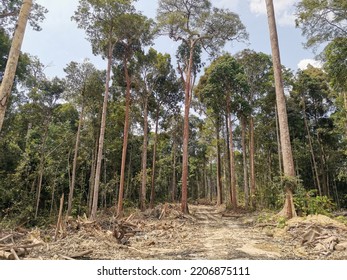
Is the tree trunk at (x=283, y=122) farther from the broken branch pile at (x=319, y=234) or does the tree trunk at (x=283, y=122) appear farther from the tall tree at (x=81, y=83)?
the tall tree at (x=81, y=83)

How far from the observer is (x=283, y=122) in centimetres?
902

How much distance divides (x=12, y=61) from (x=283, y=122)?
330 inches

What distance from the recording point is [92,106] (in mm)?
19625

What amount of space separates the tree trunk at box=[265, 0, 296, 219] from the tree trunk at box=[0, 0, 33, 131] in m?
8.27

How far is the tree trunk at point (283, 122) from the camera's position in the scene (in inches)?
323

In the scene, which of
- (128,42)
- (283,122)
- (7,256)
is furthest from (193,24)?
(7,256)

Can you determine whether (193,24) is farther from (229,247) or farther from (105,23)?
(229,247)

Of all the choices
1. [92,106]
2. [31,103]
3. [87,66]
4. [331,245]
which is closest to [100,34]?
[87,66]

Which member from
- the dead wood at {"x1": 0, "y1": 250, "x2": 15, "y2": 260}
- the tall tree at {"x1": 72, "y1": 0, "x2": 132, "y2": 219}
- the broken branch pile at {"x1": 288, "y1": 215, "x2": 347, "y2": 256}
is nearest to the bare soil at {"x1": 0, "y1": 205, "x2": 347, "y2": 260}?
the broken branch pile at {"x1": 288, "y1": 215, "x2": 347, "y2": 256}

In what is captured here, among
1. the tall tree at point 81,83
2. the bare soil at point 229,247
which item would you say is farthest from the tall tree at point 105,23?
the bare soil at point 229,247

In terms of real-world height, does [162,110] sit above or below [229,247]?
above

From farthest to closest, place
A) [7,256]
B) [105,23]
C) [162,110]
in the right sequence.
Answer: [162,110]
[105,23]
[7,256]

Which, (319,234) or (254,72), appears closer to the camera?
(319,234)

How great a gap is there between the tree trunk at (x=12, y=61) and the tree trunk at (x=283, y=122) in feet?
27.1
